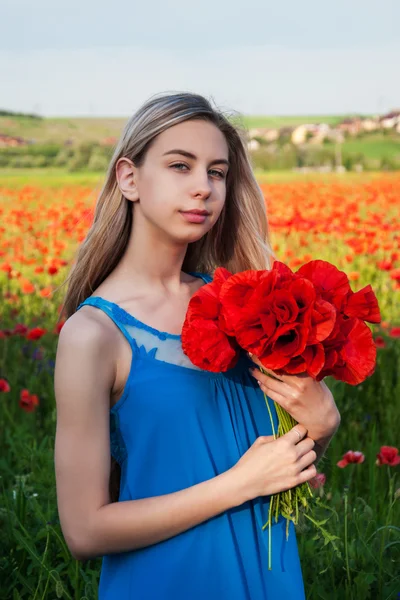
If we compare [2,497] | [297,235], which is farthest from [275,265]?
[297,235]

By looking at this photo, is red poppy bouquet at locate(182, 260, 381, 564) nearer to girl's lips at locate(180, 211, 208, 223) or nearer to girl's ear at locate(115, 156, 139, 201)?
girl's lips at locate(180, 211, 208, 223)

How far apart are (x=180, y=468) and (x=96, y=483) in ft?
0.54

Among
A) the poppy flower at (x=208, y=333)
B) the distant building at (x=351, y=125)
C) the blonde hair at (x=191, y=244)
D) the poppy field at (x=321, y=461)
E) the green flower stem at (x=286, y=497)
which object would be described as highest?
the distant building at (x=351, y=125)

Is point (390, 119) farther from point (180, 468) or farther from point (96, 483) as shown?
point (96, 483)

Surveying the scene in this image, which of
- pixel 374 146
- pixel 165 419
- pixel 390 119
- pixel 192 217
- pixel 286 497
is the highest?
pixel 390 119

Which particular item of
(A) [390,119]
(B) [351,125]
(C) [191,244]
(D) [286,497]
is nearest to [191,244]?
(C) [191,244]

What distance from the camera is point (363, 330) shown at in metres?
1.56

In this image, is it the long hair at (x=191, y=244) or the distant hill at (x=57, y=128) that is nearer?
the long hair at (x=191, y=244)

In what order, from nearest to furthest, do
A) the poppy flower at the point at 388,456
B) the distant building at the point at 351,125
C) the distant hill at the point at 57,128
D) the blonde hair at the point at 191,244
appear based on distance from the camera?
the blonde hair at the point at 191,244 < the poppy flower at the point at 388,456 < the distant hill at the point at 57,128 < the distant building at the point at 351,125

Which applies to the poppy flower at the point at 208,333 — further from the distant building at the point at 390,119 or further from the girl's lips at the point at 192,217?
the distant building at the point at 390,119

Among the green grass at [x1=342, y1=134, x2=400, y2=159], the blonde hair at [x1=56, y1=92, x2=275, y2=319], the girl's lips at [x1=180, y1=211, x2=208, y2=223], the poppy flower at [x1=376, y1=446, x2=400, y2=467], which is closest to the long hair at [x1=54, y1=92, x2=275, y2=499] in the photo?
the blonde hair at [x1=56, y1=92, x2=275, y2=319]

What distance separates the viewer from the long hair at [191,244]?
177 centimetres

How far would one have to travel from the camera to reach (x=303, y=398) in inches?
61.8

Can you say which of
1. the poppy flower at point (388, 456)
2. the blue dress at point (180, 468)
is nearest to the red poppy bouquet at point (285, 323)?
the blue dress at point (180, 468)
